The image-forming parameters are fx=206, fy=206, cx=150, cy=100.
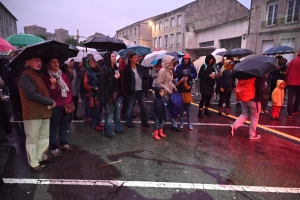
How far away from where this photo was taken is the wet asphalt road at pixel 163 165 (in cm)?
275

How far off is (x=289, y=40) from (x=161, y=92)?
16.7m

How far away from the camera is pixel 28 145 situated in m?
3.20

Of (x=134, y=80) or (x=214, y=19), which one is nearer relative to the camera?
(x=134, y=80)

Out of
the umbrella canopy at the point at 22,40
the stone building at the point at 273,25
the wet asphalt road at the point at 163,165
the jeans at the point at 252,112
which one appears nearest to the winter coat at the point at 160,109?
the wet asphalt road at the point at 163,165

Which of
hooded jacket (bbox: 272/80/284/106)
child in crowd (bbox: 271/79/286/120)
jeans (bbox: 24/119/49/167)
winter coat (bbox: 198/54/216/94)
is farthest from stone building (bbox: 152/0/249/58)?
jeans (bbox: 24/119/49/167)

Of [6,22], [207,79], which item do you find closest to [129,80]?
[207,79]

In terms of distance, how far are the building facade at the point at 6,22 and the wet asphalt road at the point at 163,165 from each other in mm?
47585

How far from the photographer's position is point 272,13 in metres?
17.7

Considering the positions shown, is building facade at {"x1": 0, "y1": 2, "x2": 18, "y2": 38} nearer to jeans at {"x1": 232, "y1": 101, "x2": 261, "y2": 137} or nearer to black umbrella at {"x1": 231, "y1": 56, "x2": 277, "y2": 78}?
black umbrella at {"x1": 231, "y1": 56, "x2": 277, "y2": 78}

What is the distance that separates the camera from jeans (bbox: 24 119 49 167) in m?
3.14

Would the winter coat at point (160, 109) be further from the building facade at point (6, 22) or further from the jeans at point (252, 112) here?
the building facade at point (6, 22)

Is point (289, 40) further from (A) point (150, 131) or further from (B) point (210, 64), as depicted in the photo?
(A) point (150, 131)

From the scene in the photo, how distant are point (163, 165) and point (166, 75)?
2171 millimetres

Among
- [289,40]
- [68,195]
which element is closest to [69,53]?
[68,195]
